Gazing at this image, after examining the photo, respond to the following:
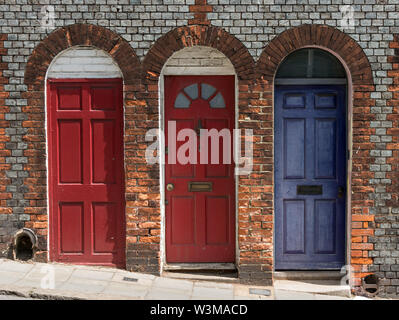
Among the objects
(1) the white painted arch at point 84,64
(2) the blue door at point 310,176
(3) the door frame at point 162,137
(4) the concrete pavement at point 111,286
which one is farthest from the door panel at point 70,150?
(2) the blue door at point 310,176

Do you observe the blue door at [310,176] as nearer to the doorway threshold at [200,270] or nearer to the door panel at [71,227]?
the doorway threshold at [200,270]

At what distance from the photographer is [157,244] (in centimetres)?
613

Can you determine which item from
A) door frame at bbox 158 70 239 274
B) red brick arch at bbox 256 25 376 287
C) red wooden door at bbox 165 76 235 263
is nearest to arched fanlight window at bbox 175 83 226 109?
red wooden door at bbox 165 76 235 263

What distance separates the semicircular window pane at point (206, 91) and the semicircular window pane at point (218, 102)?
0.24 feet

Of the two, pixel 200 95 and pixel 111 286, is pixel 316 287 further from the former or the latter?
pixel 200 95

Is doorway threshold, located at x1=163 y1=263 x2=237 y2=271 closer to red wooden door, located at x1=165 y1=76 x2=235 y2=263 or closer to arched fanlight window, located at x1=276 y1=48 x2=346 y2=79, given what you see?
red wooden door, located at x1=165 y1=76 x2=235 y2=263

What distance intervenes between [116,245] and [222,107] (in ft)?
7.35

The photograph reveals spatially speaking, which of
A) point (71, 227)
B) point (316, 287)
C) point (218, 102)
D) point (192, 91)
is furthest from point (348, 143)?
point (71, 227)

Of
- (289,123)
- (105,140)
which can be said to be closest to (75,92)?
(105,140)

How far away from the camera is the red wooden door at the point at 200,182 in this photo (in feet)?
20.6

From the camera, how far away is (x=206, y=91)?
6.29 m

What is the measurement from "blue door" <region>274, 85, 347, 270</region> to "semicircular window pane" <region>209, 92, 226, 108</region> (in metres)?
0.69

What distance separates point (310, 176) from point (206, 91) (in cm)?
172

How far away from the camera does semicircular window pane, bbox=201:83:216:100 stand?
6289mm
